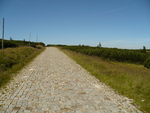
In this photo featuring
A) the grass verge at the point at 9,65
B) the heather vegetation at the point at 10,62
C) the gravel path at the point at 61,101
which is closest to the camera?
the gravel path at the point at 61,101

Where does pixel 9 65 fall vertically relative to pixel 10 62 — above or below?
below

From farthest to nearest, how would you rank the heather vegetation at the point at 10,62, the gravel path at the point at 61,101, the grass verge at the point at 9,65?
the heather vegetation at the point at 10,62 < the grass verge at the point at 9,65 < the gravel path at the point at 61,101

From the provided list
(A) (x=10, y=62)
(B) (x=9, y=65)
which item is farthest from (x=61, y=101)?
(A) (x=10, y=62)

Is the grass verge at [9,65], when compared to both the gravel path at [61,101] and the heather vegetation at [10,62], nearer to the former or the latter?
the heather vegetation at [10,62]

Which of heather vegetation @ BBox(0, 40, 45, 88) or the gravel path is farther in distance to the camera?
heather vegetation @ BBox(0, 40, 45, 88)

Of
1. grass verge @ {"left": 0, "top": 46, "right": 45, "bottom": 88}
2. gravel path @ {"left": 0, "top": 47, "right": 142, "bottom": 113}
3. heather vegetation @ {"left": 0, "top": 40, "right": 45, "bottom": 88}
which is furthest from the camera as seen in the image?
heather vegetation @ {"left": 0, "top": 40, "right": 45, "bottom": 88}

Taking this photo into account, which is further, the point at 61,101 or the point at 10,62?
the point at 10,62

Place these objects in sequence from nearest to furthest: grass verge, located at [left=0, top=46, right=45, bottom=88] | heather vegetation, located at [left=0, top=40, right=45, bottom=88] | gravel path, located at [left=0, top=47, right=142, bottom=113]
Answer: gravel path, located at [left=0, top=47, right=142, bottom=113], grass verge, located at [left=0, top=46, right=45, bottom=88], heather vegetation, located at [left=0, top=40, right=45, bottom=88]

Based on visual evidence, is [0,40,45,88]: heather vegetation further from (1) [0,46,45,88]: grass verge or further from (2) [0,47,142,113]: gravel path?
(2) [0,47,142,113]: gravel path

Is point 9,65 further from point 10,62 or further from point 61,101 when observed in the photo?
point 61,101

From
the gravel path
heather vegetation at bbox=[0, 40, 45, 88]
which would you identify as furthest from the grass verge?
the gravel path

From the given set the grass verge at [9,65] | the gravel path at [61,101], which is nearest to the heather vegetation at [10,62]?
the grass verge at [9,65]

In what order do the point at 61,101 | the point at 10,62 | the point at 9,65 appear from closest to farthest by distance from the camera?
the point at 61,101, the point at 9,65, the point at 10,62

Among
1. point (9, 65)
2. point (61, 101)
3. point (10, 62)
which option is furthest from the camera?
point (10, 62)
